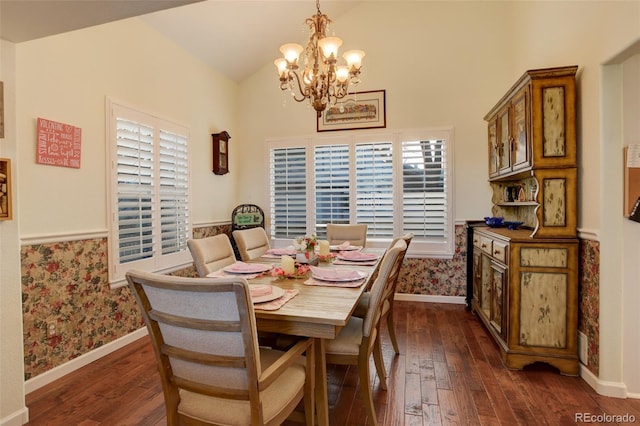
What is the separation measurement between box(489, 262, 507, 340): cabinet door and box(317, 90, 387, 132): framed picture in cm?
234

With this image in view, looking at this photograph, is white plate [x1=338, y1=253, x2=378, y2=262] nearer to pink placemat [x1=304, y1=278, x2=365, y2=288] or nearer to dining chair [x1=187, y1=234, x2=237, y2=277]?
pink placemat [x1=304, y1=278, x2=365, y2=288]

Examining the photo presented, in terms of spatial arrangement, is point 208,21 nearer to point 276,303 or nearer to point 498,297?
point 276,303

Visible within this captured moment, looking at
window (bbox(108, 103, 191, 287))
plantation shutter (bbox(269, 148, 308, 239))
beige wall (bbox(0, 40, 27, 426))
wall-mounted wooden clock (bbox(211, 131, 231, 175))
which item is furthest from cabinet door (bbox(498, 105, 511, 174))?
beige wall (bbox(0, 40, 27, 426))

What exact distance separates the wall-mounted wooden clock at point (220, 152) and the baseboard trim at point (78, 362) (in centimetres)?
211

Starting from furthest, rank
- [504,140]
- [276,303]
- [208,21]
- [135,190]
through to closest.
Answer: [208,21] → [504,140] → [135,190] → [276,303]

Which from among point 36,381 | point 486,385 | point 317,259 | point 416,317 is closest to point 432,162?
point 416,317

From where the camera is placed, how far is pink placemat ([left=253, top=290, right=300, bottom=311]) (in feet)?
4.99

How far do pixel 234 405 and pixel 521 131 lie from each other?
9.35 ft

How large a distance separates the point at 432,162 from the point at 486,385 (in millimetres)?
2650

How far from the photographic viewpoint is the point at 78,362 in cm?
251

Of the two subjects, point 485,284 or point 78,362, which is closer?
point 78,362

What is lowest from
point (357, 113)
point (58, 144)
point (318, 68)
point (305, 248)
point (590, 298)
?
point (590, 298)

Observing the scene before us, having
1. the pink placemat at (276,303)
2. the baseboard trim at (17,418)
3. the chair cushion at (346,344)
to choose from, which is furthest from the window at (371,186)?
the baseboard trim at (17,418)

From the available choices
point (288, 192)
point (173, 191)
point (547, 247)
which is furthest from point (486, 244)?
point (173, 191)
